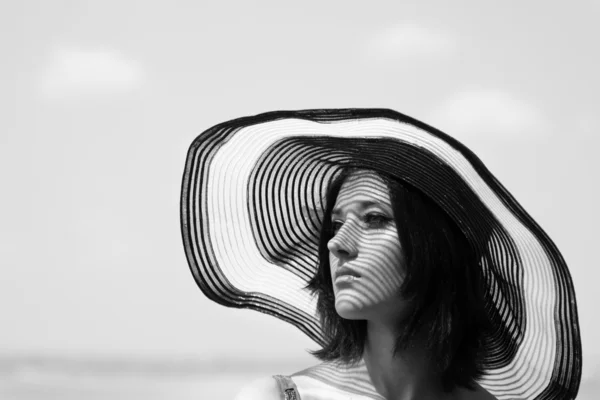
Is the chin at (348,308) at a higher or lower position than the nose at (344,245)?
lower

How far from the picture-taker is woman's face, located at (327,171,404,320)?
2322 mm

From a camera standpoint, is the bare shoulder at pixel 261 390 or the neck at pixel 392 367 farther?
the neck at pixel 392 367

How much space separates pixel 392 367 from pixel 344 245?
0.34 metres

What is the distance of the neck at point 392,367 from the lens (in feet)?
8.05

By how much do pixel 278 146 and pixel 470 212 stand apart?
0.51 meters

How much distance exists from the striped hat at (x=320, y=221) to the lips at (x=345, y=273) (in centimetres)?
24

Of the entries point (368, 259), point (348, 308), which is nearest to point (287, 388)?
point (348, 308)

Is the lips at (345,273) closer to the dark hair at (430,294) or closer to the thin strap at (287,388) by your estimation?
the dark hair at (430,294)

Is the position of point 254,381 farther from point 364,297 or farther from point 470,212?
point 470,212

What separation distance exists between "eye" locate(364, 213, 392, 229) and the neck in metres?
0.24

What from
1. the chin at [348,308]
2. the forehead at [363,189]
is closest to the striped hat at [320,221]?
the forehead at [363,189]

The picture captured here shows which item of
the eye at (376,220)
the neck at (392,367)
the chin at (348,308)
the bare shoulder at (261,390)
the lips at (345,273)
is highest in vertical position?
the eye at (376,220)

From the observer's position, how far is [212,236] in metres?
2.55

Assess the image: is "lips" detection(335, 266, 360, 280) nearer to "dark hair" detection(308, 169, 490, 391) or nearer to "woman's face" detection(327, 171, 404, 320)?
"woman's face" detection(327, 171, 404, 320)
